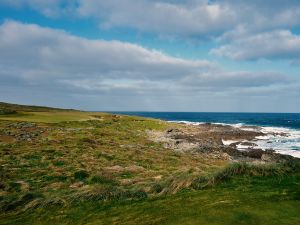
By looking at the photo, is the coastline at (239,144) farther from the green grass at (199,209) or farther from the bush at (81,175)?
the green grass at (199,209)

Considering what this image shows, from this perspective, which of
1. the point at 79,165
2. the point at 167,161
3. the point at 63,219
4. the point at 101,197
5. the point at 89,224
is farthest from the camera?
the point at 167,161

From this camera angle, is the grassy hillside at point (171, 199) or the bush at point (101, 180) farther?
the bush at point (101, 180)

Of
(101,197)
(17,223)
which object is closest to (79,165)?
(101,197)

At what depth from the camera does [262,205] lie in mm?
10445

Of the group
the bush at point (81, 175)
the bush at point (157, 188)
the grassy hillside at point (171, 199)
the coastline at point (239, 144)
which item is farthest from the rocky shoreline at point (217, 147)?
the bush at point (81, 175)

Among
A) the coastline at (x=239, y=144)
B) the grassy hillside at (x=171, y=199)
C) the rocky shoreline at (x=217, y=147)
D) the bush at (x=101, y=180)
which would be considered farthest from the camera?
the coastline at (x=239, y=144)

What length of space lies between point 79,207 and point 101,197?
1209 mm

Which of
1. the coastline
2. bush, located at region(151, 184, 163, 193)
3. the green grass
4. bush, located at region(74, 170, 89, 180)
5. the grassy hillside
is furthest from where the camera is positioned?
the coastline

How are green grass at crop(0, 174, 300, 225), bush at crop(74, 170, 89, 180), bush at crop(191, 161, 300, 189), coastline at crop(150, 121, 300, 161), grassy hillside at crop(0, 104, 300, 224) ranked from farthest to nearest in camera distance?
coastline at crop(150, 121, 300, 161), bush at crop(74, 170, 89, 180), bush at crop(191, 161, 300, 189), grassy hillside at crop(0, 104, 300, 224), green grass at crop(0, 174, 300, 225)

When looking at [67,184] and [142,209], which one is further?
[67,184]

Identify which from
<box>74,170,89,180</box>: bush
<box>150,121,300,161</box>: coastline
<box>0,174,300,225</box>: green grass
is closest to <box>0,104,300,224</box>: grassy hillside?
<box>0,174,300,225</box>: green grass

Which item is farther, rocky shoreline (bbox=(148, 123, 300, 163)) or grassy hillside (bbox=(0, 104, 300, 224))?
rocky shoreline (bbox=(148, 123, 300, 163))

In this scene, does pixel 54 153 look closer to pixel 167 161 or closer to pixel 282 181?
pixel 167 161

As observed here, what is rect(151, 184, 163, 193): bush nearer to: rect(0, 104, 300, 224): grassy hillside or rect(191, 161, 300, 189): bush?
rect(0, 104, 300, 224): grassy hillside
